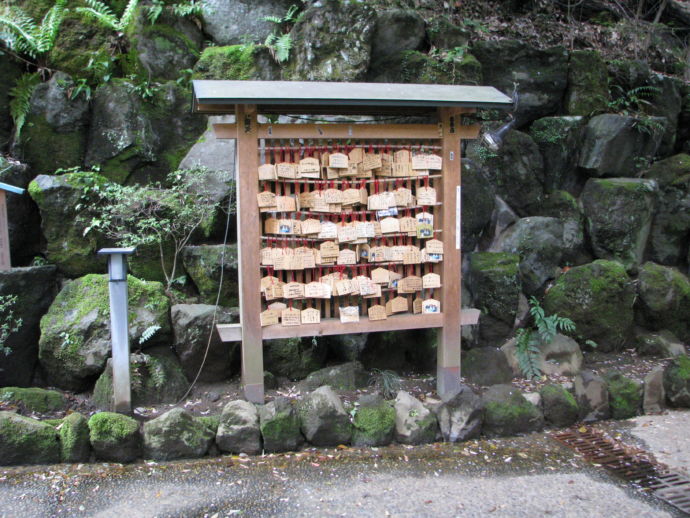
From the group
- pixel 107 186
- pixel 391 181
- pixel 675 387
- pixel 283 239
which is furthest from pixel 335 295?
pixel 675 387

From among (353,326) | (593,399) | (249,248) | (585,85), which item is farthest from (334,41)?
(593,399)

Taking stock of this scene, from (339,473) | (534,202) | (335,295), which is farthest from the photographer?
(534,202)

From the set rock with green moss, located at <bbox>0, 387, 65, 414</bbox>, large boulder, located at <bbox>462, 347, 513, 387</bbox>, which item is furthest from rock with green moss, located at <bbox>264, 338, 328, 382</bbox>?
rock with green moss, located at <bbox>0, 387, 65, 414</bbox>

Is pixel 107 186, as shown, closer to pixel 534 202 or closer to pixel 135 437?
pixel 135 437

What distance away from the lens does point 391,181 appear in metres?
6.04

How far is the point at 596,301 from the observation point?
24.6ft

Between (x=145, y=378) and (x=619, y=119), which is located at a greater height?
(x=619, y=119)

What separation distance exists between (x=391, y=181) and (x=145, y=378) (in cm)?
331

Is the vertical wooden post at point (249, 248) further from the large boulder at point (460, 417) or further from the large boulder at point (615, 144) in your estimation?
the large boulder at point (615, 144)

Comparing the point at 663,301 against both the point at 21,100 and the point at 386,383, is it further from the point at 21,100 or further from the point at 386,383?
the point at 21,100

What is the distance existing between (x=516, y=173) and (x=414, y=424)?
4.97m

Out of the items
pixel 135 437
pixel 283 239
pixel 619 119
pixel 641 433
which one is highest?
pixel 619 119

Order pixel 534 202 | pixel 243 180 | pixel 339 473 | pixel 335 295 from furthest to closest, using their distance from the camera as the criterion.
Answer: pixel 534 202 < pixel 335 295 < pixel 243 180 < pixel 339 473

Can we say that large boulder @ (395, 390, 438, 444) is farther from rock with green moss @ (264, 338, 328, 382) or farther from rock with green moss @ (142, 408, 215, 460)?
rock with green moss @ (142, 408, 215, 460)
